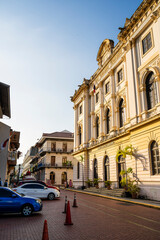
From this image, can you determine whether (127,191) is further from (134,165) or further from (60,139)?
(60,139)

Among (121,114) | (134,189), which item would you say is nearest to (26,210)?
(134,189)

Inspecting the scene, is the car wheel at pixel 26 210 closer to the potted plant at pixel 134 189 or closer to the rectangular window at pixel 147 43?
the potted plant at pixel 134 189

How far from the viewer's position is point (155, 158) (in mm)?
18016

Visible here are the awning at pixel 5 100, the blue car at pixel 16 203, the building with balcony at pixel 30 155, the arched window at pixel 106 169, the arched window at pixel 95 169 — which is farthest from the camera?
the building with balcony at pixel 30 155

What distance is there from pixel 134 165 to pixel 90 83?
68.1 ft

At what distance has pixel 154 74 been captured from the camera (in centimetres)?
1950

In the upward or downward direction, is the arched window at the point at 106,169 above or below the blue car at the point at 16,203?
above

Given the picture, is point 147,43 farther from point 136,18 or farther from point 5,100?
point 5,100

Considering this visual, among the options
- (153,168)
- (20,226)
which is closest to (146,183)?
(153,168)

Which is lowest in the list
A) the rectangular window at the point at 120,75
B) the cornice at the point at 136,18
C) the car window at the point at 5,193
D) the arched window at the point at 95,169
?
the car window at the point at 5,193

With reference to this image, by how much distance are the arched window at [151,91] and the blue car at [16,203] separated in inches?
551

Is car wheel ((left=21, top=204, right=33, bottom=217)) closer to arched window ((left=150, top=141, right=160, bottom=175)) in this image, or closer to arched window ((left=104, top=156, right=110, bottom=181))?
arched window ((left=150, top=141, right=160, bottom=175))

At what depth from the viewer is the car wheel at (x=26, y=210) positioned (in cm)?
1044

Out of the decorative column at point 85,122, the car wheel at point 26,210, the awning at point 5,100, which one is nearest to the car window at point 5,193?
the car wheel at point 26,210
